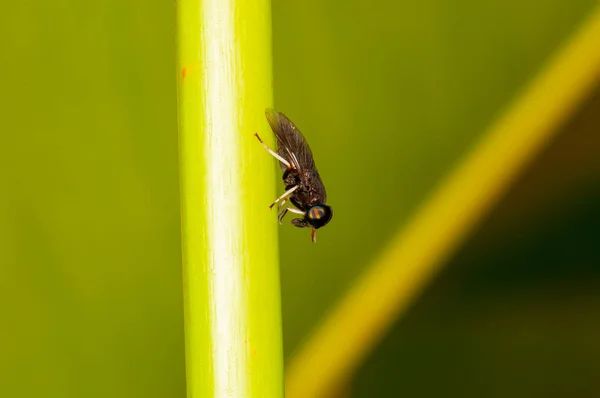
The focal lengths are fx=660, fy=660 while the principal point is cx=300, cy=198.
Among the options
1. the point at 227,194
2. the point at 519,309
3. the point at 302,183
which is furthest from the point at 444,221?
the point at 227,194

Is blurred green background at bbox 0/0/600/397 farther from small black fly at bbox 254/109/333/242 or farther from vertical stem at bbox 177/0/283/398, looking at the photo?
vertical stem at bbox 177/0/283/398

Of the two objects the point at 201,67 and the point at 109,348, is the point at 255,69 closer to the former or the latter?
the point at 201,67

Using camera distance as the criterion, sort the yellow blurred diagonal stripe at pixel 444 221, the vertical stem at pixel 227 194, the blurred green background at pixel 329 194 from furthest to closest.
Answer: the yellow blurred diagonal stripe at pixel 444 221, the blurred green background at pixel 329 194, the vertical stem at pixel 227 194

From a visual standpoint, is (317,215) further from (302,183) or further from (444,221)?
(444,221)

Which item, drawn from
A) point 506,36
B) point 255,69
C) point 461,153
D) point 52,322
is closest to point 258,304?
point 255,69

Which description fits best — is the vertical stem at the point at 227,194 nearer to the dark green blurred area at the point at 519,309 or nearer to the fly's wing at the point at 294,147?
the fly's wing at the point at 294,147

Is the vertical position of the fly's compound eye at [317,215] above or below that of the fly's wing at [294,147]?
below

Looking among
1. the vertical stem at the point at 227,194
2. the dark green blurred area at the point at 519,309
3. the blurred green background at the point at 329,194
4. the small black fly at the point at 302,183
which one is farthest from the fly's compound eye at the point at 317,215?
the vertical stem at the point at 227,194
